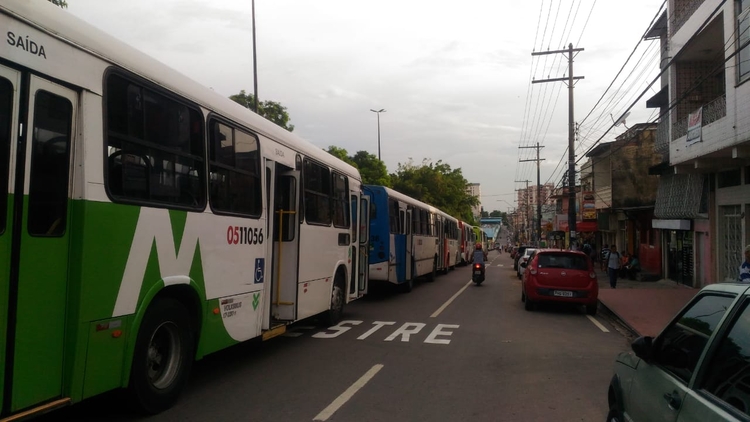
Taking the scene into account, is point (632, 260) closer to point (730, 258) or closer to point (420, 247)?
point (730, 258)

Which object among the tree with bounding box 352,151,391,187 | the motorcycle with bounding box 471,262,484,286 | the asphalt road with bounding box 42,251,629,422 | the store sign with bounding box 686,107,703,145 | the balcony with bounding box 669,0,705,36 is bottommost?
the asphalt road with bounding box 42,251,629,422

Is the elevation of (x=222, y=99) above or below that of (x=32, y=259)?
above

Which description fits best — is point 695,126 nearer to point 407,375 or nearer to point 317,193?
point 317,193

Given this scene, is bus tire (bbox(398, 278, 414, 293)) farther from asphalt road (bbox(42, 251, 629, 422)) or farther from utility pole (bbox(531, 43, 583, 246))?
utility pole (bbox(531, 43, 583, 246))

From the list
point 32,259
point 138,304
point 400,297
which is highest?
point 32,259

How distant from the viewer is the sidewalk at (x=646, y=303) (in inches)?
500

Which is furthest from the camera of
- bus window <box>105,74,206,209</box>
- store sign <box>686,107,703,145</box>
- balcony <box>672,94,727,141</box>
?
store sign <box>686,107,703,145</box>

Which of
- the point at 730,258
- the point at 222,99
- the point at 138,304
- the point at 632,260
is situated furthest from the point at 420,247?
the point at 138,304

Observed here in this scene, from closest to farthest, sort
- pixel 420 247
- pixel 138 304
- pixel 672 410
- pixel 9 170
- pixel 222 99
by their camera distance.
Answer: pixel 672 410 → pixel 9 170 → pixel 138 304 → pixel 222 99 → pixel 420 247

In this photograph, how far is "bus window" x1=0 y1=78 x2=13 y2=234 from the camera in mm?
3727

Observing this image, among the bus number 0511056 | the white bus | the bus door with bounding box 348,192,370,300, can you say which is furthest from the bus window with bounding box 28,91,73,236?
the white bus

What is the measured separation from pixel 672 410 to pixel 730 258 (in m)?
17.5

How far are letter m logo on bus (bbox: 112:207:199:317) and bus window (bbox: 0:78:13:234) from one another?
124 cm

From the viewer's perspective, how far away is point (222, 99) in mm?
6809
